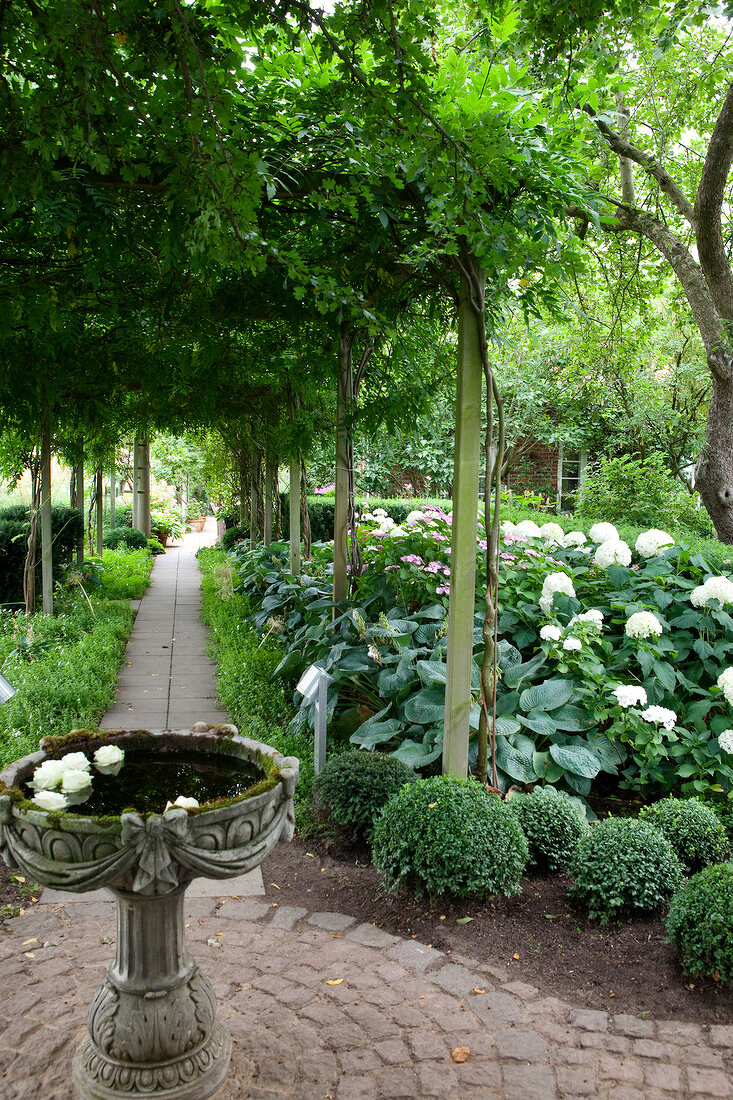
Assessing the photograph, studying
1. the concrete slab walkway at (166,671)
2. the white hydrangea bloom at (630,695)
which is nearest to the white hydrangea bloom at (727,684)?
the white hydrangea bloom at (630,695)

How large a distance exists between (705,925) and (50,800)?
198 cm

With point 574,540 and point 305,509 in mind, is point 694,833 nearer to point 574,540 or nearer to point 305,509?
point 574,540

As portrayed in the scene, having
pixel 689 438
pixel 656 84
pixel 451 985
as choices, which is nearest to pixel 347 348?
pixel 451 985

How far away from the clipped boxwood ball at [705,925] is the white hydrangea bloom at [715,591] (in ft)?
5.49

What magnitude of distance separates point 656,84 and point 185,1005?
790 centimetres

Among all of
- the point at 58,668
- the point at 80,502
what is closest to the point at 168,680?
the point at 58,668

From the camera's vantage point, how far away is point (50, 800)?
190cm

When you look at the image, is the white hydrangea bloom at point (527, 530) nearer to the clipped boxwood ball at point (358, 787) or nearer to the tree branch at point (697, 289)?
the clipped boxwood ball at point (358, 787)

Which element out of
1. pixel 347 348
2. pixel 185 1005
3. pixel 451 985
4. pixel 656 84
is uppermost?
pixel 656 84

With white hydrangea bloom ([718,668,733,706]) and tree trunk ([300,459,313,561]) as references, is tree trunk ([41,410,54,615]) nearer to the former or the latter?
tree trunk ([300,459,313,561])

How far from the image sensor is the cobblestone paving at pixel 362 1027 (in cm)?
202

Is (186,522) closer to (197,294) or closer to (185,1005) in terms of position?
(197,294)

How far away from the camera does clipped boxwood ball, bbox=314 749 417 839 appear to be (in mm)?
3338

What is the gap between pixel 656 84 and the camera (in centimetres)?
696
